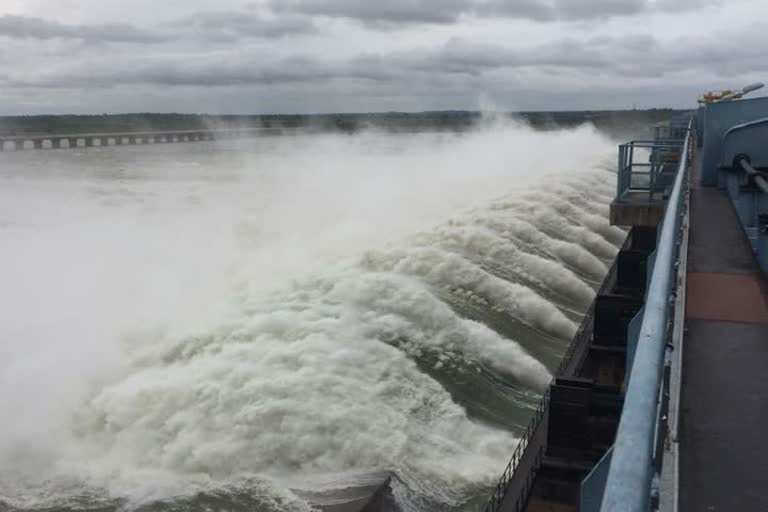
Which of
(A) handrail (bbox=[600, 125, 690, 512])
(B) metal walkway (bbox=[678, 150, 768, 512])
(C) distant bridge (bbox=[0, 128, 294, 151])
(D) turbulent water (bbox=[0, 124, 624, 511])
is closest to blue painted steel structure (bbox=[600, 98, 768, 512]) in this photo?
(A) handrail (bbox=[600, 125, 690, 512])

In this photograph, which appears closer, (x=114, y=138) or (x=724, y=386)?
(x=724, y=386)

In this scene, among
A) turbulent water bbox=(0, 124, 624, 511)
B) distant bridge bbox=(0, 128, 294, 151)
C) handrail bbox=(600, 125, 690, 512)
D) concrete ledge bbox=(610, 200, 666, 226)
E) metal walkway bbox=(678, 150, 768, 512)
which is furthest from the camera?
distant bridge bbox=(0, 128, 294, 151)

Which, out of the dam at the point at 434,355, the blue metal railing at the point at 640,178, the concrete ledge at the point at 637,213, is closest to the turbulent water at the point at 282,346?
the dam at the point at 434,355

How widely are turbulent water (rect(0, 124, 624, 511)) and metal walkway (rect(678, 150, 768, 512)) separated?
4.12 m

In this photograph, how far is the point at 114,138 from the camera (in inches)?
3644

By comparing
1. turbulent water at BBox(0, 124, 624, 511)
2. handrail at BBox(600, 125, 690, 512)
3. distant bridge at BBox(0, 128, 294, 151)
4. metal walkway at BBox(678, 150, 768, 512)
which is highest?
distant bridge at BBox(0, 128, 294, 151)

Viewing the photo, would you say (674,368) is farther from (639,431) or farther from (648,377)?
(639,431)

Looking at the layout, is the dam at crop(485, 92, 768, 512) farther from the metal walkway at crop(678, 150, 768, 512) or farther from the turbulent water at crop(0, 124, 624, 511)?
the turbulent water at crop(0, 124, 624, 511)

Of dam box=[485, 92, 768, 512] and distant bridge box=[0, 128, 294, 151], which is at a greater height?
Result: distant bridge box=[0, 128, 294, 151]

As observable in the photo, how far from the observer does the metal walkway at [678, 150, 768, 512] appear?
10.0 feet

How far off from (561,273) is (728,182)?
6360mm

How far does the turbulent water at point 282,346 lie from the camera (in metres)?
8.77

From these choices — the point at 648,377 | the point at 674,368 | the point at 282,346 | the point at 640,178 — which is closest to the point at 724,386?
the point at 674,368

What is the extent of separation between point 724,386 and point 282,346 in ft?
26.7
